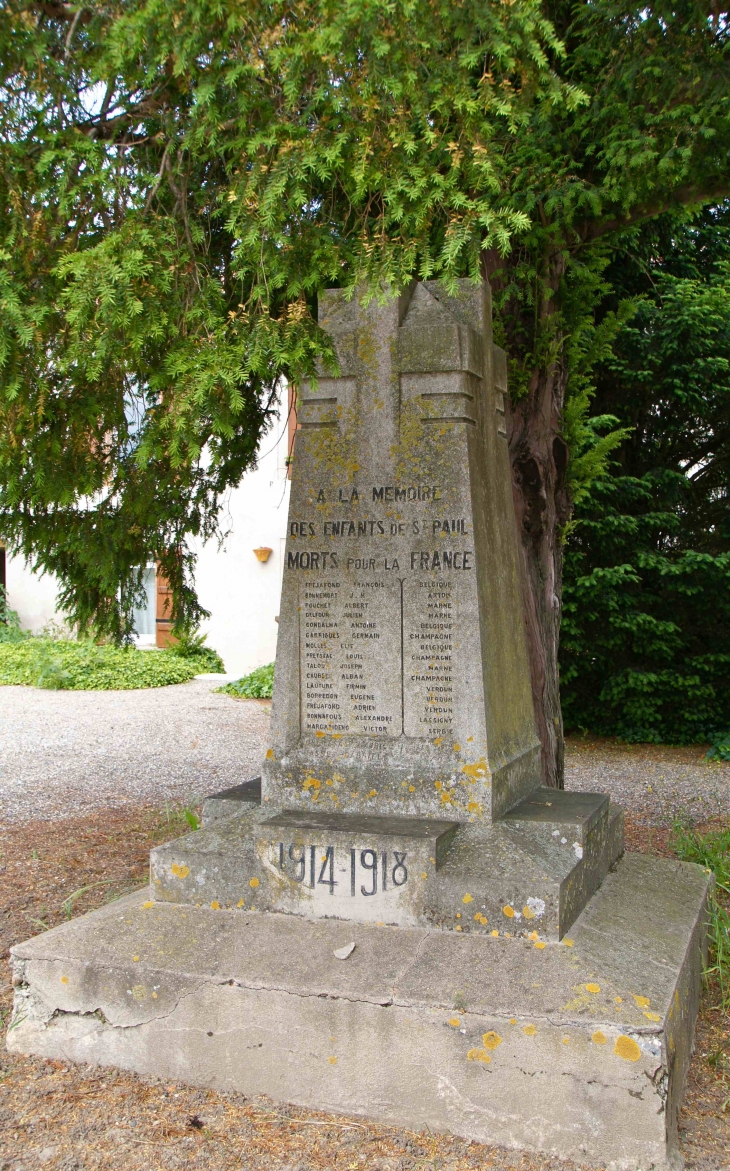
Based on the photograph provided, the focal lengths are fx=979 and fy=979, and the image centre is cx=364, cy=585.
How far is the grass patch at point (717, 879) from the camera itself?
3.87 m

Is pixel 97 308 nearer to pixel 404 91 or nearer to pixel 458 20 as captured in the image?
pixel 404 91

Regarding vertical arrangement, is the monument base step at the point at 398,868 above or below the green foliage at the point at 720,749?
above

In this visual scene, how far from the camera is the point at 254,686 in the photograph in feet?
43.3

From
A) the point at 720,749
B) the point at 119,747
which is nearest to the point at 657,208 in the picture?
the point at 720,749

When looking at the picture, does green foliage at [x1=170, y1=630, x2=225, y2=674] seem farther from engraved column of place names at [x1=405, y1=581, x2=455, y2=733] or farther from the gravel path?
engraved column of place names at [x1=405, y1=581, x2=455, y2=733]

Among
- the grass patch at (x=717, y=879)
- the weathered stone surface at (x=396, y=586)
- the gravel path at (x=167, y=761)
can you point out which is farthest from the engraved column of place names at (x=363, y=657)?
the gravel path at (x=167, y=761)

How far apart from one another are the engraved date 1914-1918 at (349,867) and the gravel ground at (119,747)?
3864 mm

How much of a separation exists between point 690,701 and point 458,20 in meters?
8.37

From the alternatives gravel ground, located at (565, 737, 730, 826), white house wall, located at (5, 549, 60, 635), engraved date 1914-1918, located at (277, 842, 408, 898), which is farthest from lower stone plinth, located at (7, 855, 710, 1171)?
white house wall, located at (5, 549, 60, 635)

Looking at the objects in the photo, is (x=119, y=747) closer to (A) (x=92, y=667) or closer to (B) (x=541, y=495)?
(A) (x=92, y=667)

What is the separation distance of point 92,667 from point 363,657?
38.7ft

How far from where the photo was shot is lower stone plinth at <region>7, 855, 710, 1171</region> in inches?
106

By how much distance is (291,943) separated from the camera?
3.20 metres

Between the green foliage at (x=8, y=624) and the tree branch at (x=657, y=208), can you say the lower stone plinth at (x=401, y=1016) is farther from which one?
the green foliage at (x=8, y=624)
